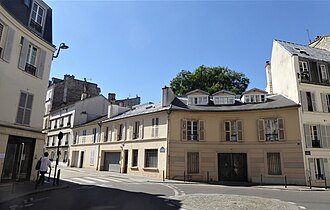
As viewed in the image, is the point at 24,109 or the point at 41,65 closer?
the point at 24,109

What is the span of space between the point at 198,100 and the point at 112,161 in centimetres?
1109

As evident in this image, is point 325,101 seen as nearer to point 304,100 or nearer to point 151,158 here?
point 304,100

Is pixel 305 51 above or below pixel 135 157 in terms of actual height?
above

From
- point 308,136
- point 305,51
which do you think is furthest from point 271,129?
point 305,51

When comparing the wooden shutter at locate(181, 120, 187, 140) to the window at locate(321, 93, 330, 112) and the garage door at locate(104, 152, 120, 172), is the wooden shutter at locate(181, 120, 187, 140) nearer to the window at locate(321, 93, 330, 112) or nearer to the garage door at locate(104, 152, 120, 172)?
the garage door at locate(104, 152, 120, 172)

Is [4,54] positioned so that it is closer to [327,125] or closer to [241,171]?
A: [241,171]

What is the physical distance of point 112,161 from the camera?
25312 mm

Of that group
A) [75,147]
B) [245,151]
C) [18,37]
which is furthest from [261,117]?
[75,147]

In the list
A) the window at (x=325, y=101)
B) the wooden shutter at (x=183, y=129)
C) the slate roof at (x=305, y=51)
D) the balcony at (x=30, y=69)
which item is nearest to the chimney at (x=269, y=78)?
the slate roof at (x=305, y=51)

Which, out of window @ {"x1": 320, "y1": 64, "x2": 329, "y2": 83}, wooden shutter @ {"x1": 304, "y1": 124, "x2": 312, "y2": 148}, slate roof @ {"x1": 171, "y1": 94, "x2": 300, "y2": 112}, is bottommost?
wooden shutter @ {"x1": 304, "y1": 124, "x2": 312, "y2": 148}

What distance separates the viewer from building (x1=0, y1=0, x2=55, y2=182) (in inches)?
447

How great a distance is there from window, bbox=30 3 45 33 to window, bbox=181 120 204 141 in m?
12.3

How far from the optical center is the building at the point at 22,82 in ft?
37.3

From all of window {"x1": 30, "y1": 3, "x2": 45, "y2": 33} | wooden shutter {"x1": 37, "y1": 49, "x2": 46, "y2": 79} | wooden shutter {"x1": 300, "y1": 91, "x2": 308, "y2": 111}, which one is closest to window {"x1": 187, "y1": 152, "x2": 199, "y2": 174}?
wooden shutter {"x1": 300, "y1": 91, "x2": 308, "y2": 111}
